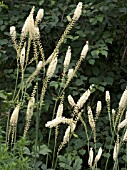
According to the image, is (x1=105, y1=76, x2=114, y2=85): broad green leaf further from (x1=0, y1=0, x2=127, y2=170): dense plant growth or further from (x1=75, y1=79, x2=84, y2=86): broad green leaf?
(x1=75, y1=79, x2=84, y2=86): broad green leaf

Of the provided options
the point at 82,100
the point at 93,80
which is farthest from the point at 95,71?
the point at 82,100

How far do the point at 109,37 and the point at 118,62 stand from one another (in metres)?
0.27

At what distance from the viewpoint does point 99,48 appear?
10.4 ft

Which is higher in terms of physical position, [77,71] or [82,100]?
[77,71]

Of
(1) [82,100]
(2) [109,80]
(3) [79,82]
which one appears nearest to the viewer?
(1) [82,100]

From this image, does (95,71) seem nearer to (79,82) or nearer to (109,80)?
(109,80)

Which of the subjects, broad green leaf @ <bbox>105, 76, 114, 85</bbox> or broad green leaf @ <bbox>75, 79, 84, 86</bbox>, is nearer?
broad green leaf @ <bbox>75, 79, 84, 86</bbox>

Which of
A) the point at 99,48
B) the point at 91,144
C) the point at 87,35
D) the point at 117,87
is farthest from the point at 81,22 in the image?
the point at 91,144

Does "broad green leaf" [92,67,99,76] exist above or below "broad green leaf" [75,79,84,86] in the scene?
above

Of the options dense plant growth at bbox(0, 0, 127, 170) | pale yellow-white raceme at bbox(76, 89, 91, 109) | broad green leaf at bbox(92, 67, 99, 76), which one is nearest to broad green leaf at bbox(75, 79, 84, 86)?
dense plant growth at bbox(0, 0, 127, 170)

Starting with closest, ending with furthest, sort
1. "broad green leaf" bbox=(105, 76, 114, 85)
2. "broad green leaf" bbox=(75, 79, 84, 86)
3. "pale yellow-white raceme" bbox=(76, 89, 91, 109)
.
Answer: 1. "pale yellow-white raceme" bbox=(76, 89, 91, 109)
2. "broad green leaf" bbox=(75, 79, 84, 86)
3. "broad green leaf" bbox=(105, 76, 114, 85)

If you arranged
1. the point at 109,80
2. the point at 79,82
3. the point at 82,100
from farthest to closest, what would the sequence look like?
the point at 109,80
the point at 79,82
the point at 82,100

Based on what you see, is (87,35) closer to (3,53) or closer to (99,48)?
(99,48)

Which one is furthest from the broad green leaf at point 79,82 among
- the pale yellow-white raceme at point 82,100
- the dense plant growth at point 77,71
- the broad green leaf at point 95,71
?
the pale yellow-white raceme at point 82,100
